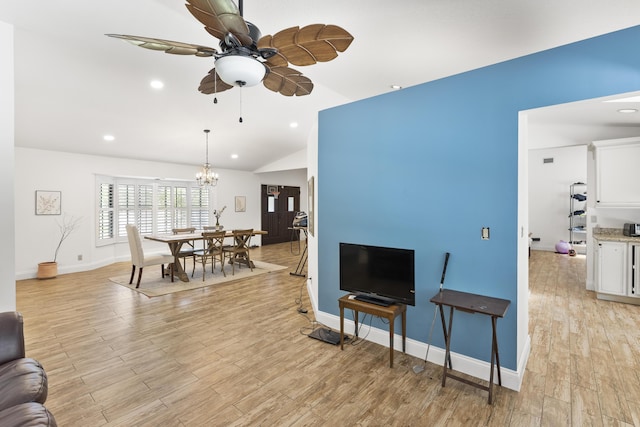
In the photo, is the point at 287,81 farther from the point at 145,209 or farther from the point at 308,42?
the point at 145,209

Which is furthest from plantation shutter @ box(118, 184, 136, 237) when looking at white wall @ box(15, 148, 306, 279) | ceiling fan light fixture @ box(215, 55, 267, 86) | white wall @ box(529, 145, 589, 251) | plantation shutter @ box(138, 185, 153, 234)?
white wall @ box(529, 145, 589, 251)

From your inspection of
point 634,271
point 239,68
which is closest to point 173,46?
point 239,68

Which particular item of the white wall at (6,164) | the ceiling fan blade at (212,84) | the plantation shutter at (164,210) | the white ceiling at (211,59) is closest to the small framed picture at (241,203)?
the plantation shutter at (164,210)

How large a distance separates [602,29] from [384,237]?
2426 millimetres

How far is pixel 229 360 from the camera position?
2.71m

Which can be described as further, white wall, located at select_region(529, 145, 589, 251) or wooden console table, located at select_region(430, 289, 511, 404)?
white wall, located at select_region(529, 145, 589, 251)

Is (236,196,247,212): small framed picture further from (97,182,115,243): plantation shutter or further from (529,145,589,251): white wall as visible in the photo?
(529,145,589,251): white wall

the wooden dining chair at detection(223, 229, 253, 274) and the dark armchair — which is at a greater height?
the wooden dining chair at detection(223, 229, 253, 274)

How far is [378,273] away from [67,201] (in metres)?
6.69

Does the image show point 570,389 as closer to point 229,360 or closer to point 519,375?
point 519,375

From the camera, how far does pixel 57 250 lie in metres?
5.90

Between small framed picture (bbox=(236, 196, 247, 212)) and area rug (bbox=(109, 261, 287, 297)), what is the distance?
8.78 feet

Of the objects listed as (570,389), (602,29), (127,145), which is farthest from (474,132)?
(127,145)

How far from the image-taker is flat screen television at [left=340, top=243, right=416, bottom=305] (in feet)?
8.51
